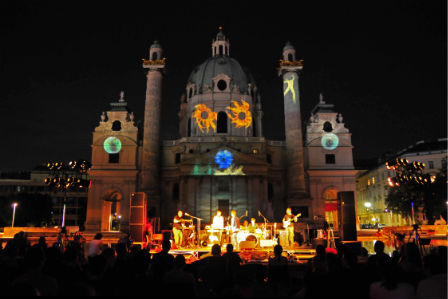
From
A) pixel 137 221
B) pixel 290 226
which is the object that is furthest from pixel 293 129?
pixel 137 221

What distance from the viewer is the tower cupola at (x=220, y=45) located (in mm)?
59062

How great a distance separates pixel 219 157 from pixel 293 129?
32.6 feet

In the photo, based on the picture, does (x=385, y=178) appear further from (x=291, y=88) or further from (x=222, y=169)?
(x=222, y=169)

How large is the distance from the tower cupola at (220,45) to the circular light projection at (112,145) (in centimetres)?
2311

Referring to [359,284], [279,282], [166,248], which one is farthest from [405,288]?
[166,248]

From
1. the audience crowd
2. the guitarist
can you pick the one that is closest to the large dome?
the guitarist

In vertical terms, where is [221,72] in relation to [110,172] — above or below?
above

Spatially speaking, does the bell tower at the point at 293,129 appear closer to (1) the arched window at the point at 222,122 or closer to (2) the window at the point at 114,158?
(1) the arched window at the point at 222,122

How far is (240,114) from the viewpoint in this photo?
173 ft

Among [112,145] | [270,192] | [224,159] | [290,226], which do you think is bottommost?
[290,226]

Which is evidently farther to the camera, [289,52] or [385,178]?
[385,178]

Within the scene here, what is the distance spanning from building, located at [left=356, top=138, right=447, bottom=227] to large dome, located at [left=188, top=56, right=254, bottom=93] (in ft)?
86.0

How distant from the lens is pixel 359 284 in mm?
6023

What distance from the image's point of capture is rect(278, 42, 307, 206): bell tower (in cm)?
4256
